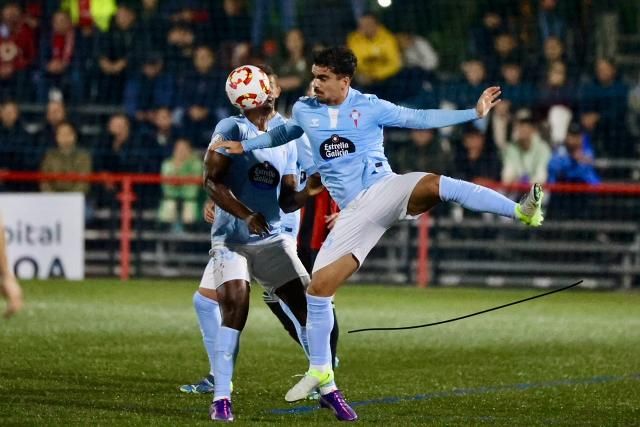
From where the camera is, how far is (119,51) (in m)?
19.5

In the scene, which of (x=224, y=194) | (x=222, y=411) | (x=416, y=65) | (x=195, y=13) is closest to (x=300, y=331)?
(x=224, y=194)

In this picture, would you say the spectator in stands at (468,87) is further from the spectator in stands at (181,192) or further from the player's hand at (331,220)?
the player's hand at (331,220)

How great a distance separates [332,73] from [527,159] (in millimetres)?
9970

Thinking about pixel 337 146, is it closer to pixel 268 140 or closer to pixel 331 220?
pixel 268 140

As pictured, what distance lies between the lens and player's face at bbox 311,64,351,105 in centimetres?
747

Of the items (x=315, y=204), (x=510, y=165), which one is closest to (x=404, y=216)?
(x=315, y=204)

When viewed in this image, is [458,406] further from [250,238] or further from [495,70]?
[495,70]

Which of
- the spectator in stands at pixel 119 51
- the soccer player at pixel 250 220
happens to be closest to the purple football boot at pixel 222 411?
the soccer player at pixel 250 220

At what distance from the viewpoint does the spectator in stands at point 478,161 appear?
17391 mm

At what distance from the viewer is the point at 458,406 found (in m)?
8.04

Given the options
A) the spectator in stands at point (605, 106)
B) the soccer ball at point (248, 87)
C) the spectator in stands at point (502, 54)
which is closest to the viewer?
the soccer ball at point (248, 87)

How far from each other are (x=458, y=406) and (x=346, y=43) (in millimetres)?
11194

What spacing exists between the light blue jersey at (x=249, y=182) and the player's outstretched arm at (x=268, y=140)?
26 centimetres

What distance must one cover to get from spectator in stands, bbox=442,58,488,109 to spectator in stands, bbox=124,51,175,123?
376 centimetres
